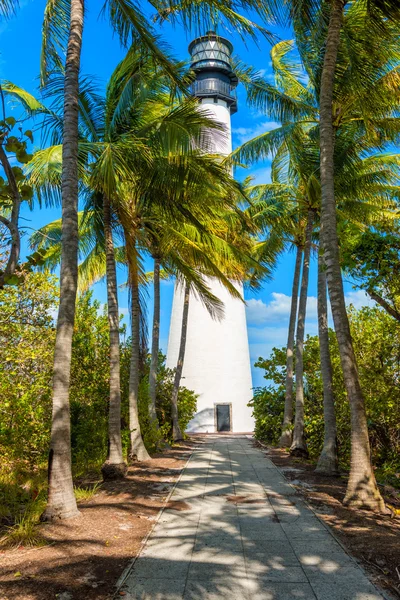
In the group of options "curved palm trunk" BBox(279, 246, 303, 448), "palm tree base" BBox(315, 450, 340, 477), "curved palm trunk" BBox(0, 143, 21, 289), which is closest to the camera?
"curved palm trunk" BBox(0, 143, 21, 289)

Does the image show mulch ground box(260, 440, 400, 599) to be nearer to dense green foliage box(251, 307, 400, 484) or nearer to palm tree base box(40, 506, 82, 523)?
dense green foliage box(251, 307, 400, 484)

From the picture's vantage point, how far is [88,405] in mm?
12906

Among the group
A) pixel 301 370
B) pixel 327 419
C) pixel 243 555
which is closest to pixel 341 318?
pixel 327 419

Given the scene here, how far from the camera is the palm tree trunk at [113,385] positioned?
9.45 meters

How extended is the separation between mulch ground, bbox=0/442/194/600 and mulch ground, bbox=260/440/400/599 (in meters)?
2.39

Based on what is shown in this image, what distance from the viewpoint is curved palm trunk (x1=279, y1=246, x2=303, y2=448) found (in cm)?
1582

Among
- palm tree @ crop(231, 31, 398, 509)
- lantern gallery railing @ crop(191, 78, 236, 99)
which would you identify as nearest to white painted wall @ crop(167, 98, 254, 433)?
lantern gallery railing @ crop(191, 78, 236, 99)

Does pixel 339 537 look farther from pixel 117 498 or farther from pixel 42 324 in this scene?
pixel 42 324

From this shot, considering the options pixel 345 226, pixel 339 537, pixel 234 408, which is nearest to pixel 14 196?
pixel 339 537

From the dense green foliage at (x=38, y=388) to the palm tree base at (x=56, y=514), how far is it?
4.90 ft

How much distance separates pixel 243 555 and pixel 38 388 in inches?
267

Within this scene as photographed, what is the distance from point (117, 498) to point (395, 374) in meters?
7.14

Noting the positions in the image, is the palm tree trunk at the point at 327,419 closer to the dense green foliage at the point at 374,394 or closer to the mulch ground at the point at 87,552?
the dense green foliage at the point at 374,394

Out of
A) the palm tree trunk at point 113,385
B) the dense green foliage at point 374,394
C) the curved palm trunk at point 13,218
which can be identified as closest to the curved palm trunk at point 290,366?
the dense green foliage at point 374,394
